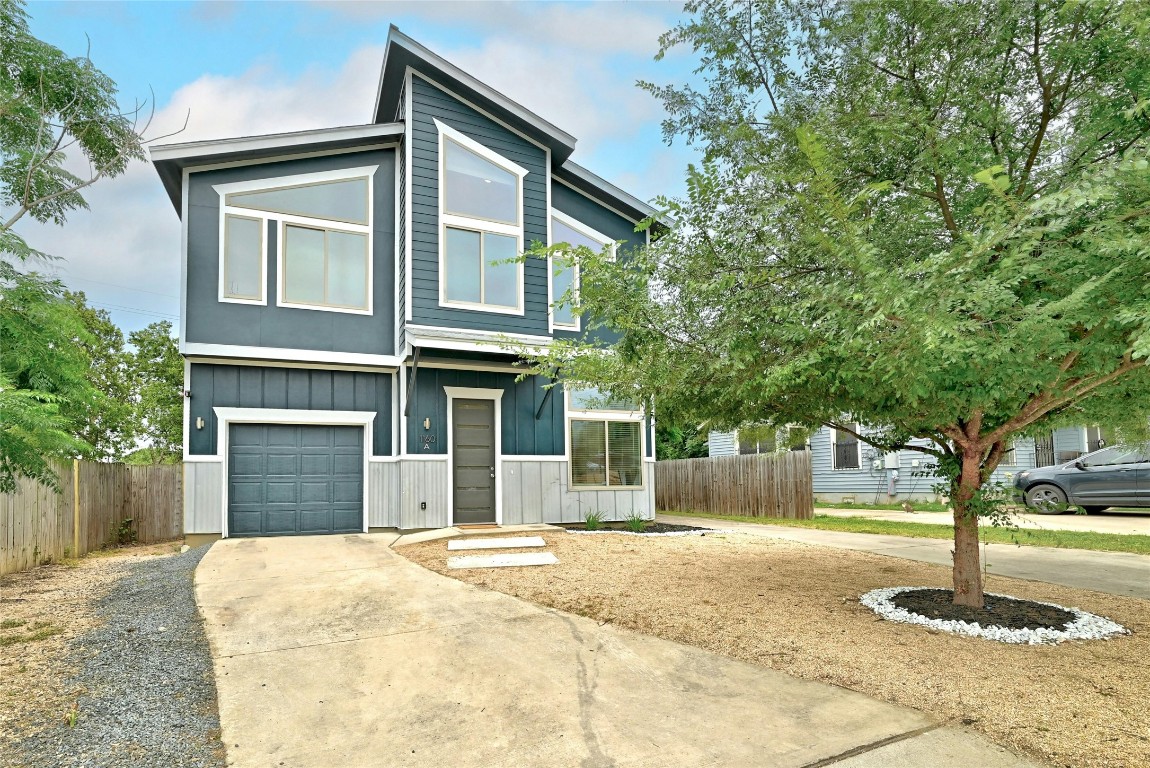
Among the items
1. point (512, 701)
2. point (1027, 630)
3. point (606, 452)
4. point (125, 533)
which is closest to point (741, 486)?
point (606, 452)

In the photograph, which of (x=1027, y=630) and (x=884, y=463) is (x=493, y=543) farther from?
(x=884, y=463)

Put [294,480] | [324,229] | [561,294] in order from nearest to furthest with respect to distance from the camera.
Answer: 1. [294,480]
2. [324,229]
3. [561,294]

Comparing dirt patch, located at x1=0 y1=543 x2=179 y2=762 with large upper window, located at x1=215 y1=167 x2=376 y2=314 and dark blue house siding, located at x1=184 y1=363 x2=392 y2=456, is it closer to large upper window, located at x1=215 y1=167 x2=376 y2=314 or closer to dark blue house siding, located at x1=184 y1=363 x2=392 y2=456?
dark blue house siding, located at x1=184 y1=363 x2=392 y2=456

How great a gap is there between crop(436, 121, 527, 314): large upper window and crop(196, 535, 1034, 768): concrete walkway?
6.36 meters

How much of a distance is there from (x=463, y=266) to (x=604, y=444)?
4028 millimetres

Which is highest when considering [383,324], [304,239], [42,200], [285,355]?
[42,200]

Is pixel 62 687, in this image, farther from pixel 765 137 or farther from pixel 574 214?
pixel 574 214

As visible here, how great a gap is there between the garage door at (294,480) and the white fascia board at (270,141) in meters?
4.13

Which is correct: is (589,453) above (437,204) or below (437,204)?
below

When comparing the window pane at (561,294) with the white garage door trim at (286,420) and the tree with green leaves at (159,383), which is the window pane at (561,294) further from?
the tree with green leaves at (159,383)

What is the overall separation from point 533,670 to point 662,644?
0.98 meters

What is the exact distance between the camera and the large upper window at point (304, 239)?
33.1ft

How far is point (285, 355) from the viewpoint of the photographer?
33.1 ft

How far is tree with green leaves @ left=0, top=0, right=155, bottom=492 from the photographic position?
17.7ft
